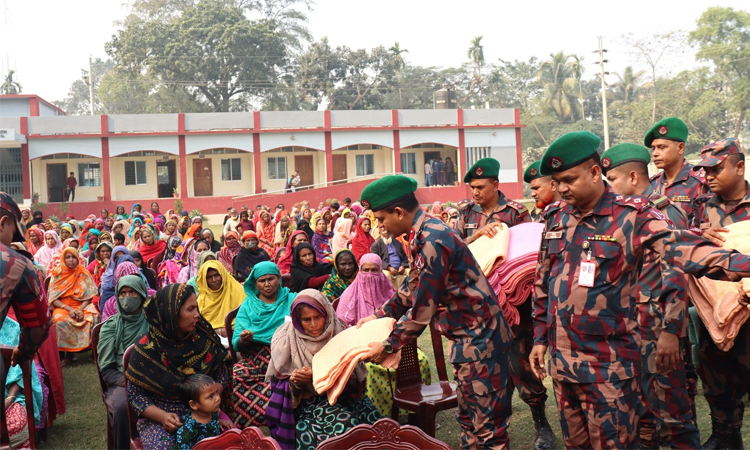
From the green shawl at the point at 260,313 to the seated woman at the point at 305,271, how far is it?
79.6 inches

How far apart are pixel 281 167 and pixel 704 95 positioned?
2315 centimetres

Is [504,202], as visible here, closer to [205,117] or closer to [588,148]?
[588,148]

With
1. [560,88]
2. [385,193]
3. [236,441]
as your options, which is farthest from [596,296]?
[560,88]

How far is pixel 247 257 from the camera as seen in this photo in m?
9.09

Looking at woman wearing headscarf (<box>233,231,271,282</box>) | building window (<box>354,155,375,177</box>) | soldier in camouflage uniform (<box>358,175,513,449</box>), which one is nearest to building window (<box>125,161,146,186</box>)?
building window (<box>354,155,375,177</box>)

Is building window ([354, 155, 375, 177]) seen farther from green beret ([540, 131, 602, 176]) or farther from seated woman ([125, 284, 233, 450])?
green beret ([540, 131, 602, 176])

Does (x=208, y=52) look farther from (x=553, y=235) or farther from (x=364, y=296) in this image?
(x=553, y=235)

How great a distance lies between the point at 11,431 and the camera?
14.3ft

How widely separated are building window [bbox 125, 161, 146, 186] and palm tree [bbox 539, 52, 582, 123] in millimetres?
33209

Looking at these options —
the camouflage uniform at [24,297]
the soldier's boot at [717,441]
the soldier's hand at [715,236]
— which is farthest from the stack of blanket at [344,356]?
the soldier's boot at [717,441]

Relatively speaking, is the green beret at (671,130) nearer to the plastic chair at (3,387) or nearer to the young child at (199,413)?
the young child at (199,413)

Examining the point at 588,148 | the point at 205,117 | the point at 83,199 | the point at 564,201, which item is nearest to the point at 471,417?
the point at 564,201

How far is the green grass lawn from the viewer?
15.4ft

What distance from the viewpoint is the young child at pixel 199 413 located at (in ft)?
12.4
